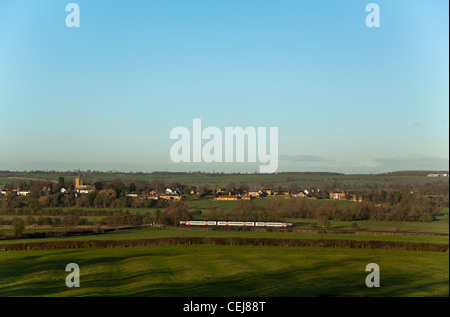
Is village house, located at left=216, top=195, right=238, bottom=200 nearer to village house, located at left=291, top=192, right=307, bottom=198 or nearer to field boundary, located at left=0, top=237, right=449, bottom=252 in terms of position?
village house, located at left=291, top=192, right=307, bottom=198

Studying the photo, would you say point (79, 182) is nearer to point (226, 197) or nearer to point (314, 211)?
point (226, 197)

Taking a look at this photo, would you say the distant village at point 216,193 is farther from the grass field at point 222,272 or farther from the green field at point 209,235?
the grass field at point 222,272

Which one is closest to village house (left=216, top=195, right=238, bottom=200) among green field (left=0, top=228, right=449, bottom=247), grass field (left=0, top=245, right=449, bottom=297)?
green field (left=0, top=228, right=449, bottom=247)

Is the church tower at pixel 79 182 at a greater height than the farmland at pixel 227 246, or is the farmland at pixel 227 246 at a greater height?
the church tower at pixel 79 182

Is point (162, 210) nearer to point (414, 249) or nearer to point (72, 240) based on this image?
point (72, 240)

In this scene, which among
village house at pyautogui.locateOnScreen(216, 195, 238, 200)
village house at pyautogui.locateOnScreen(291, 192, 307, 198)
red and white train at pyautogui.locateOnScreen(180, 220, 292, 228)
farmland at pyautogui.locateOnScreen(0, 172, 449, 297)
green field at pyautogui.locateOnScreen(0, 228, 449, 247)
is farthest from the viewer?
village house at pyautogui.locateOnScreen(291, 192, 307, 198)

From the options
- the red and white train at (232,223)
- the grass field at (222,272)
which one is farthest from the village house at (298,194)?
the grass field at (222,272)
